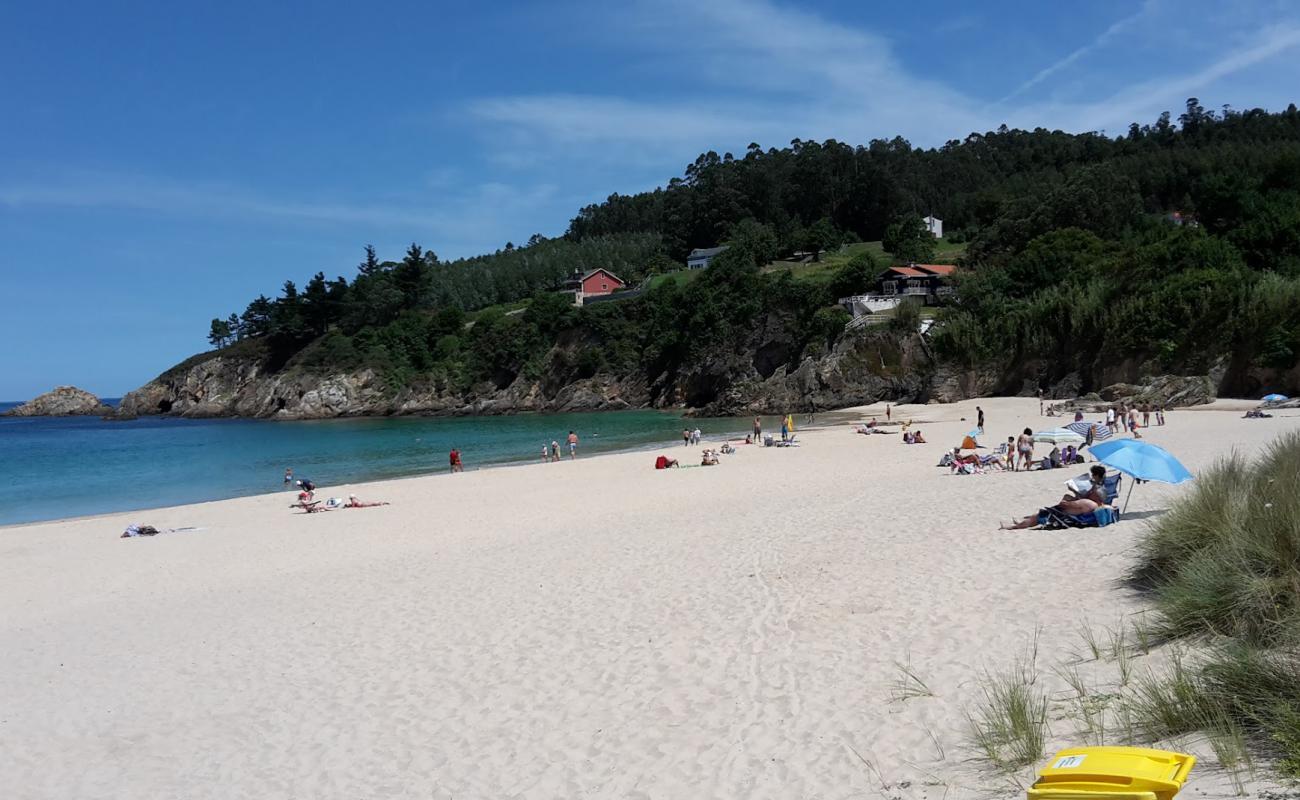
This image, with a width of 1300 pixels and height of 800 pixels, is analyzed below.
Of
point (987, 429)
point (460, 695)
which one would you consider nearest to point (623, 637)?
point (460, 695)

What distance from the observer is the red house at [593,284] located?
9544 centimetres

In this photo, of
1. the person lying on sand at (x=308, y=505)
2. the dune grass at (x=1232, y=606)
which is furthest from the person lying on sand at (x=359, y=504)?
the dune grass at (x=1232, y=606)

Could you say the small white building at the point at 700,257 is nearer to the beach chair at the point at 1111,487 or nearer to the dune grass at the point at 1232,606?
the beach chair at the point at 1111,487

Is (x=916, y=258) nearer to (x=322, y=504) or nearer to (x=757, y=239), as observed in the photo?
(x=757, y=239)

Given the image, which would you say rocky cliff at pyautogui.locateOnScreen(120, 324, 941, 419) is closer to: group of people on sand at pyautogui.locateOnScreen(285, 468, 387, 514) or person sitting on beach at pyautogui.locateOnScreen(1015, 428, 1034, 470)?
person sitting on beach at pyautogui.locateOnScreen(1015, 428, 1034, 470)

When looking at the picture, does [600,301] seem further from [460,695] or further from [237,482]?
[460,695]

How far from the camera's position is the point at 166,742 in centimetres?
660

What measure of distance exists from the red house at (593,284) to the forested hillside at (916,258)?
363 centimetres

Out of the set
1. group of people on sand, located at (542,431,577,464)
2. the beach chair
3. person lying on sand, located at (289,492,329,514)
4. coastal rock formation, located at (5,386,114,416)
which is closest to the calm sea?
group of people on sand, located at (542,431,577,464)

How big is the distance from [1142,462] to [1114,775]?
27.8 feet

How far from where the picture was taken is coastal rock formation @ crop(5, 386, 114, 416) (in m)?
122

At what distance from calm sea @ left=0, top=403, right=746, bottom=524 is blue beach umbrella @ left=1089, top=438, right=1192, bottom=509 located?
21.1 m

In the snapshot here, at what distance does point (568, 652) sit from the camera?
7734 mm

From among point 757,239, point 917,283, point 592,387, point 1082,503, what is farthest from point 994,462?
point 757,239
